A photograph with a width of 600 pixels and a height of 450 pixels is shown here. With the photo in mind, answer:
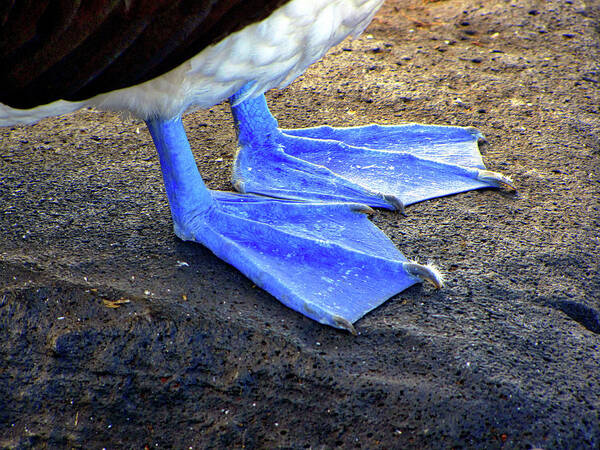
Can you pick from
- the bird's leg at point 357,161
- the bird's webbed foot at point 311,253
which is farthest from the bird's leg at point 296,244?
the bird's leg at point 357,161

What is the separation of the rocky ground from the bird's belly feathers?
0.50 metres

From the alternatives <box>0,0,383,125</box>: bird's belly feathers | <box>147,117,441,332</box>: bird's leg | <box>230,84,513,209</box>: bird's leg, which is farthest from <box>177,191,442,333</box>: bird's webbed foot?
<box>0,0,383,125</box>: bird's belly feathers

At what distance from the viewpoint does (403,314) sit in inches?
75.6

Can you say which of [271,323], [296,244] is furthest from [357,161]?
[271,323]

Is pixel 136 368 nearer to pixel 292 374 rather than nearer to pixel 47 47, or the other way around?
pixel 292 374

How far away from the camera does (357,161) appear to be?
102 inches

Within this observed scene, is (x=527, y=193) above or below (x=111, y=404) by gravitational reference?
below

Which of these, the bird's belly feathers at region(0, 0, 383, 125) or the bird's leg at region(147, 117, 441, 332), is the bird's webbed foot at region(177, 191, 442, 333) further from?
the bird's belly feathers at region(0, 0, 383, 125)

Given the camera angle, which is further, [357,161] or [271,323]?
[357,161]

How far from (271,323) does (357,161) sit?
0.94 metres

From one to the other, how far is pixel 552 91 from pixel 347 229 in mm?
1461

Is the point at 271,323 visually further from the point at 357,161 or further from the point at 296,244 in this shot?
the point at 357,161

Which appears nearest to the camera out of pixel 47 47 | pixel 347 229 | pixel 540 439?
pixel 47 47

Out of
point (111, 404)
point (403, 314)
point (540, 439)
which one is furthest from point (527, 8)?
point (111, 404)
